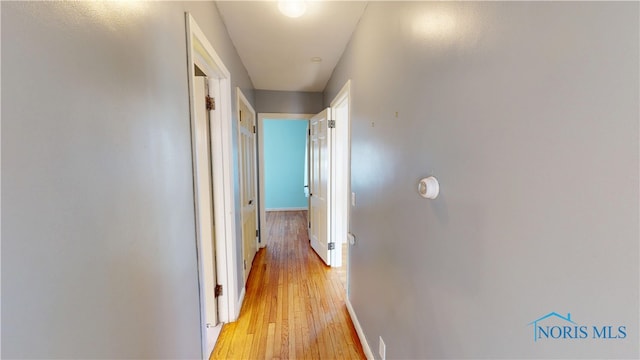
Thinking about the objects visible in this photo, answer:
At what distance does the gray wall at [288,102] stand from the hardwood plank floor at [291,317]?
2133mm

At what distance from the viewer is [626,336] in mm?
439

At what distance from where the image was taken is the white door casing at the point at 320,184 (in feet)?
10.1

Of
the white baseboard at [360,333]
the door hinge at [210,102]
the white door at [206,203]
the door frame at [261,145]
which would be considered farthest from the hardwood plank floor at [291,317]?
the door hinge at [210,102]

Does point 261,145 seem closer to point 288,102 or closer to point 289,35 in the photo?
point 288,102

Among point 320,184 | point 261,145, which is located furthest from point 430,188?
point 261,145

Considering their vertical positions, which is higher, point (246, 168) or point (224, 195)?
point (246, 168)

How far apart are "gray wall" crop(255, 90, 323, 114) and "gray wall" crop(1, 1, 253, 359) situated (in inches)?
106

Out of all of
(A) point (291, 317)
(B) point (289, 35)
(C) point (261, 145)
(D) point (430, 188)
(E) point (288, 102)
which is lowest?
(A) point (291, 317)

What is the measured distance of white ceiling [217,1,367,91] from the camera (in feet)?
5.67

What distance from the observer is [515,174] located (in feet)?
2.03

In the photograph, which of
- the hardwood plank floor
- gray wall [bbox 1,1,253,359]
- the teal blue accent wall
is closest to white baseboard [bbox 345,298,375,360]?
the hardwood plank floor

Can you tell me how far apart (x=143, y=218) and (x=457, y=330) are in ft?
3.58
